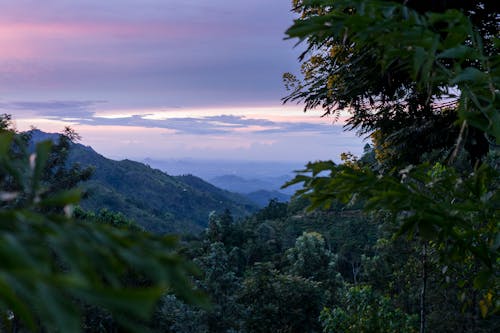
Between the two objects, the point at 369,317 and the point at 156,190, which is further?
the point at 156,190

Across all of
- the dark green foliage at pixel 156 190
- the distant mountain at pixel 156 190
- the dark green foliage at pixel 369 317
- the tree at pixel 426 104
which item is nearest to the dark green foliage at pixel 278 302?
the dark green foliage at pixel 369 317

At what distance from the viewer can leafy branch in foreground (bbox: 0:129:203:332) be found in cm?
77

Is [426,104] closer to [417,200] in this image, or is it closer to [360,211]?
[417,200]

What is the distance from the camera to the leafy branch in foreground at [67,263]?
2.52ft

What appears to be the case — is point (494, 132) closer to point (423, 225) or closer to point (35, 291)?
point (423, 225)

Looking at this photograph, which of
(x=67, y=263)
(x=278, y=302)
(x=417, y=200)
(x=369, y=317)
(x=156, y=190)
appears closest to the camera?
(x=67, y=263)

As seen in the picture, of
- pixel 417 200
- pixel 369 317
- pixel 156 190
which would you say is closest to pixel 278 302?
pixel 369 317

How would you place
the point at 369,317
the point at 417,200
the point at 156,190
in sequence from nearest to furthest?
the point at 417,200, the point at 369,317, the point at 156,190

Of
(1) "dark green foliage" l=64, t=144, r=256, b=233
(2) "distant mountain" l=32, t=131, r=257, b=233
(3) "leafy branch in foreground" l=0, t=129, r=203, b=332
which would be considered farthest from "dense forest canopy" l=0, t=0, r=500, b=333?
(1) "dark green foliage" l=64, t=144, r=256, b=233

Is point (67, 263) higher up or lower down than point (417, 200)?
higher up

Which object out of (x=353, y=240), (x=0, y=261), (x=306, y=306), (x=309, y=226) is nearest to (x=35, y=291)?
(x=0, y=261)

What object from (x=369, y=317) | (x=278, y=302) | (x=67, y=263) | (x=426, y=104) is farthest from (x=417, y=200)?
(x=278, y=302)

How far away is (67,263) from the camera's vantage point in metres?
0.86

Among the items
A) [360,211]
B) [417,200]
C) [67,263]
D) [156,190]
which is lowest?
[156,190]
